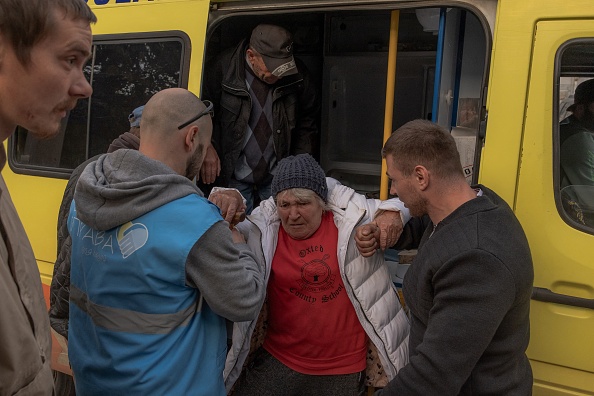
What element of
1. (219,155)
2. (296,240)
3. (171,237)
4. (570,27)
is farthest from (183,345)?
(570,27)

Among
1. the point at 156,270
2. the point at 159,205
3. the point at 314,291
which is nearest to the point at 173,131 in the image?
the point at 159,205

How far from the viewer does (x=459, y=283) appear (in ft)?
5.54

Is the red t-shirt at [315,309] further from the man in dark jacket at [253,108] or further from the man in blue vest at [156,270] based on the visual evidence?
the man in dark jacket at [253,108]

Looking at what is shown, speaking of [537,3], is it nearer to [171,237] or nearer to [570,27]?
[570,27]

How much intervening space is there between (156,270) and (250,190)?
5.11 ft

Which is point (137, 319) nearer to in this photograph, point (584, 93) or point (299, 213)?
point (299, 213)

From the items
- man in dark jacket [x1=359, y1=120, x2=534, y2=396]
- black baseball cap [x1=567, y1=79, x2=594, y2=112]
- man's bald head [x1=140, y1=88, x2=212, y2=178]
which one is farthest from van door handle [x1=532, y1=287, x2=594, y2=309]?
man's bald head [x1=140, y1=88, x2=212, y2=178]

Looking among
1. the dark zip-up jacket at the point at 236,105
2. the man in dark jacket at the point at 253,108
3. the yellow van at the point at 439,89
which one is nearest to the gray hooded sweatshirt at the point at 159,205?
the yellow van at the point at 439,89

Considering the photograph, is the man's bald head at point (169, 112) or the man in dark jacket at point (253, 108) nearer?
the man's bald head at point (169, 112)

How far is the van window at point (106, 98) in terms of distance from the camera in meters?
2.70

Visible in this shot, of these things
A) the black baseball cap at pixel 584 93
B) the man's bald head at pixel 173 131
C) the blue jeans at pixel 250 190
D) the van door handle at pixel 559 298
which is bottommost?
the van door handle at pixel 559 298

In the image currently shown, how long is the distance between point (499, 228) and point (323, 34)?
255cm

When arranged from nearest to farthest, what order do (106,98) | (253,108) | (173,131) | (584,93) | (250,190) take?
(173,131) < (584,93) < (106,98) < (253,108) < (250,190)

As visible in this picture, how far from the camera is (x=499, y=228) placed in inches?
68.6
